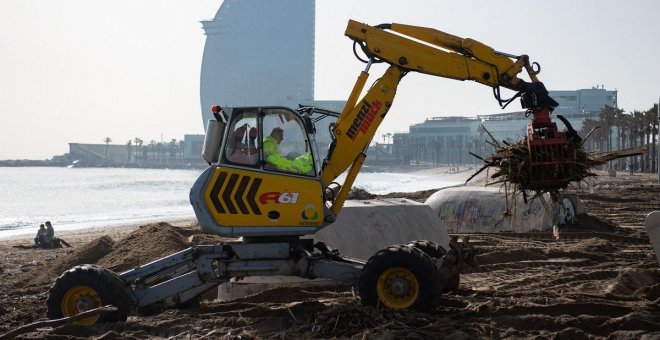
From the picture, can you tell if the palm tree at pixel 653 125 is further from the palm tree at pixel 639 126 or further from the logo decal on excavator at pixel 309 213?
the logo decal on excavator at pixel 309 213

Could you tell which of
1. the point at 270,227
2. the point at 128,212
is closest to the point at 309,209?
the point at 270,227

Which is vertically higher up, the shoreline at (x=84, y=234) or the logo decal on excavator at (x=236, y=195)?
the logo decal on excavator at (x=236, y=195)

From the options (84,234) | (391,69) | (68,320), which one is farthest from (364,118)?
(84,234)

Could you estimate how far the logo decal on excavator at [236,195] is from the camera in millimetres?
10531

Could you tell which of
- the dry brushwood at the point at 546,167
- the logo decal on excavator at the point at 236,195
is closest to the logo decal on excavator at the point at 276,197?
the logo decal on excavator at the point at 236,195

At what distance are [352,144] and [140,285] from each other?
3227mm

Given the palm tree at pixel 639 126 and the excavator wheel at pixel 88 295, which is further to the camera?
the palm tree at pixel 639 126

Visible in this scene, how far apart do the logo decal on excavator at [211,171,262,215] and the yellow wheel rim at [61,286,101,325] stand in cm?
189

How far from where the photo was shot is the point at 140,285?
11016mm

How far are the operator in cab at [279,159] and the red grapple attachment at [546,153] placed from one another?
2727mm

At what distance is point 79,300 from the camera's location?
10.7 metres

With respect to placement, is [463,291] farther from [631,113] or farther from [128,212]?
[631,113]

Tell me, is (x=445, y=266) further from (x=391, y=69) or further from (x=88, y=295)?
(x=88, y=295)

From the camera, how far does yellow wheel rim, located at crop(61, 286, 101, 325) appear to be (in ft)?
35.0
